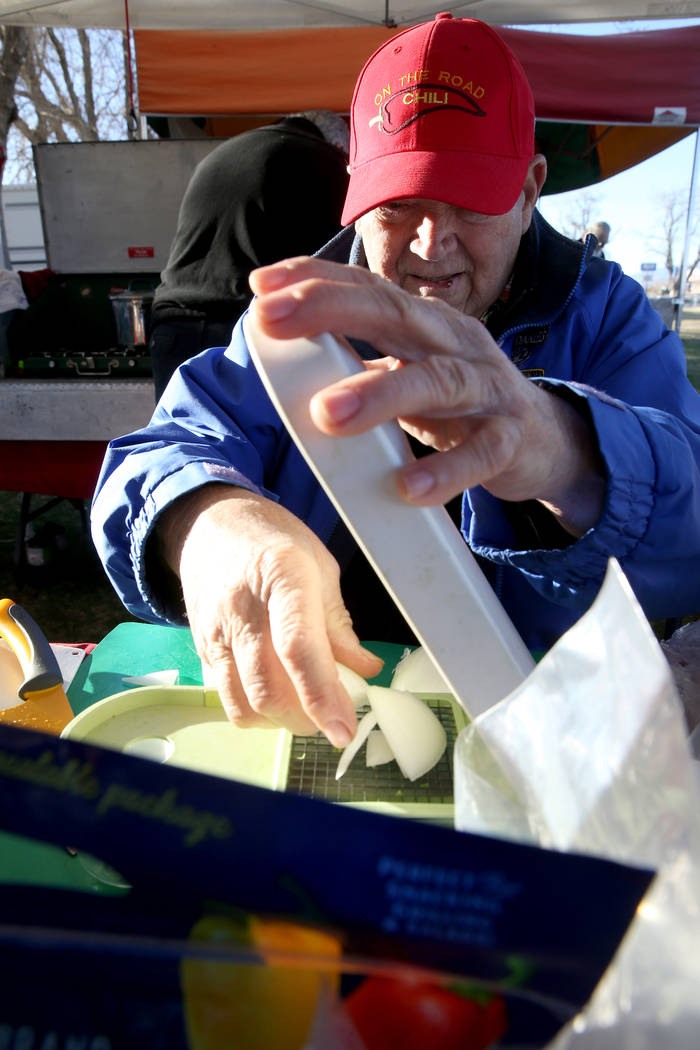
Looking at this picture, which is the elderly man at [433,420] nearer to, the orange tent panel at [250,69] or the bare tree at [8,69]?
the orange tent panel at [250,69]

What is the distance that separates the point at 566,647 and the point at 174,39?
4395 mm

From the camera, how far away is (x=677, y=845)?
1.02ft

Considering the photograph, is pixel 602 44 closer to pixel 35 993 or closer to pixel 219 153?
pixel 219 153

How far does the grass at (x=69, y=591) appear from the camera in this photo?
312cm

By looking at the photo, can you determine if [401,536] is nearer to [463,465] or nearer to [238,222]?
[463,465]

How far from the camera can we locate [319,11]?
12.7ft

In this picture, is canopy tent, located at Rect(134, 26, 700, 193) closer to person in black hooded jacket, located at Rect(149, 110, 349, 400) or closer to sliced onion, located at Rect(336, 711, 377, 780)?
person in black hooded jacket, located at Rect(149, 110, 349, 400)

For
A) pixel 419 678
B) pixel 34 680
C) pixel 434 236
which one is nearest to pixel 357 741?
pixel 419 678

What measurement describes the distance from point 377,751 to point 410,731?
0.13 ft

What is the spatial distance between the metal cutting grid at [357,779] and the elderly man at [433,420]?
0.39 ft

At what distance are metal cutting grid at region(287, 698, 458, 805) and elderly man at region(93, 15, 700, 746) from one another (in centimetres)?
12

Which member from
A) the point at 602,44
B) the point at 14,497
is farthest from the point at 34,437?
the point at 602,44

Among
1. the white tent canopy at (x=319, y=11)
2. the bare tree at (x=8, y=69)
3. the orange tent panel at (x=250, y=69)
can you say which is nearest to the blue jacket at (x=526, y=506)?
the orange tent panel at (x=250, y=69)

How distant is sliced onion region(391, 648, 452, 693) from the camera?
859mm
